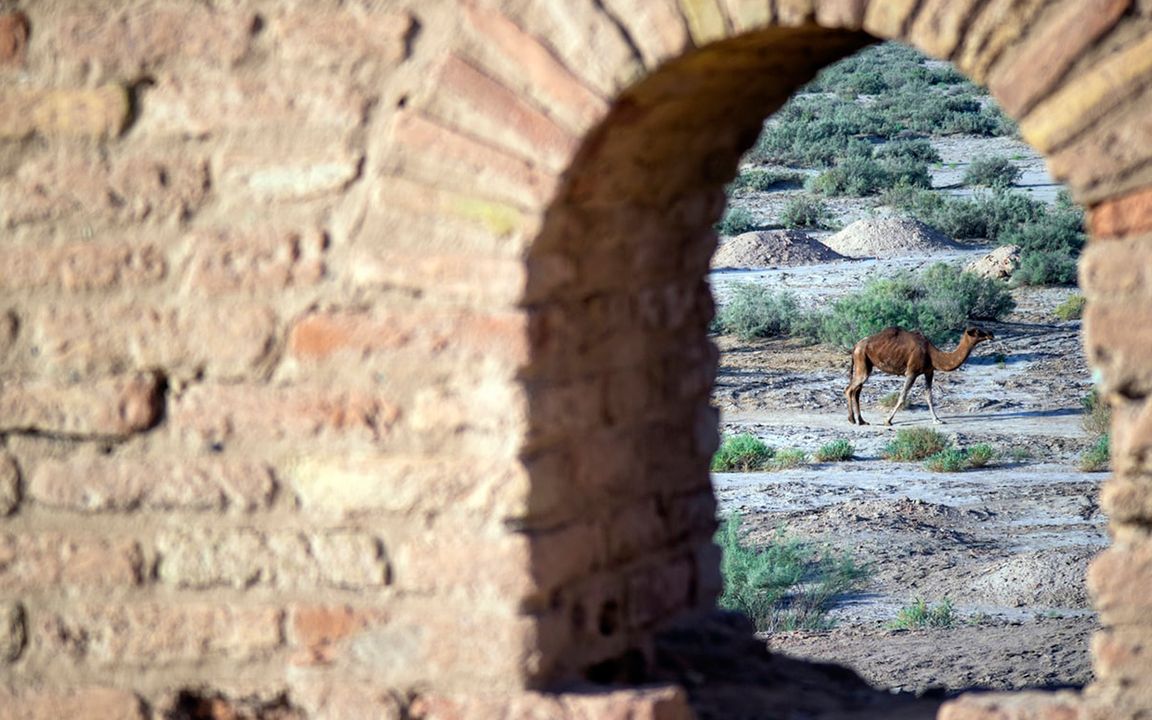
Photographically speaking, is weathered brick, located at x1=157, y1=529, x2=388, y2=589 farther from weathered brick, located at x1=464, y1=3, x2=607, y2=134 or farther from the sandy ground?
the sandy ground

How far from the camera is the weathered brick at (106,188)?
10.5ft

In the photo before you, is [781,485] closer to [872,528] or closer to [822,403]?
[872,528]

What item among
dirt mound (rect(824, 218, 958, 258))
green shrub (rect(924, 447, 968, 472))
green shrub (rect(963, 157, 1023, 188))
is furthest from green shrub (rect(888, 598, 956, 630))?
green shrub (rect(963, 157, 1023, 188))

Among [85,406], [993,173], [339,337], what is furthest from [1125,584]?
[993,173]

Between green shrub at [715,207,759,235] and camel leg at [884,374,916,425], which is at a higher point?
green shrub at [715,207,759,235]

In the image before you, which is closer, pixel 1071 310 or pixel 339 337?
pixel 339 337

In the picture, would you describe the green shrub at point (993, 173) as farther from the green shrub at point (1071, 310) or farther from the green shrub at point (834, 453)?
the green shrub at point (834, 453)

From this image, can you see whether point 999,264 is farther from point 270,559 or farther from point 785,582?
point 270,559

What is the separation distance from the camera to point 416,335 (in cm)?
304

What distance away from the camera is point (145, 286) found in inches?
127

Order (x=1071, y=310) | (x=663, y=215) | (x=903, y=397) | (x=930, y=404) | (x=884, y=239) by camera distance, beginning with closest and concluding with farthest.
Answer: (x=663, y=215)
(x=930, y=404)
(x=903, y=397)
(x=1071, y=310)
(x=884, y=239)

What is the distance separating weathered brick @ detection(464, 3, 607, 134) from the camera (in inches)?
113

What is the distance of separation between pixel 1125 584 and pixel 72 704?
6.85 feet

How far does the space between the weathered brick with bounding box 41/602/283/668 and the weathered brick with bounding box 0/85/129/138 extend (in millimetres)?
982
